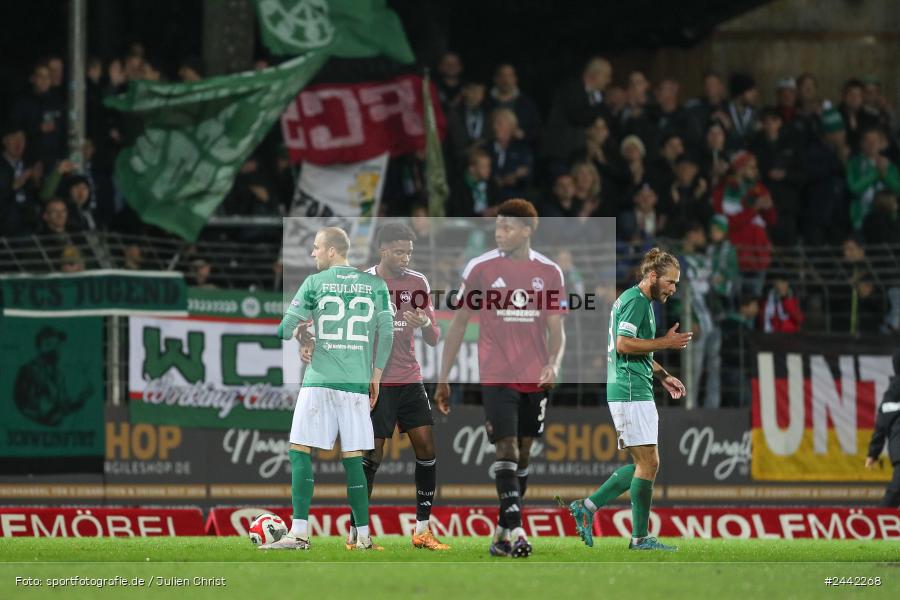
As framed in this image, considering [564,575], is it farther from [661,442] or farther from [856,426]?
[856,426]

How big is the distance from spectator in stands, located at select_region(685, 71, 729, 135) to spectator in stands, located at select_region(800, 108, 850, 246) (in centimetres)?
116

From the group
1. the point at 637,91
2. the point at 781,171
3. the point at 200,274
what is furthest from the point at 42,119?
the point at 781,171

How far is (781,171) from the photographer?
20719 millimetres

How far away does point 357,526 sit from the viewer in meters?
11.7

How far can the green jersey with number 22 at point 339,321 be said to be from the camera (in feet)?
37.3

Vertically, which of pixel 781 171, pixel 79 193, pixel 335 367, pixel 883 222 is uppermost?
pixel 781 171

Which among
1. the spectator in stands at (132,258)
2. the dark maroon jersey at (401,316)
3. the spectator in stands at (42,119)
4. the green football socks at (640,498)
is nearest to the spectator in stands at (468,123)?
the spectator in stands at (132,258)

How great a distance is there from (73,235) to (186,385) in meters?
1.89

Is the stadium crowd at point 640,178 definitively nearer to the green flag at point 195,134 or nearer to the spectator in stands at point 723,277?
the spectator in stands at point 723,277

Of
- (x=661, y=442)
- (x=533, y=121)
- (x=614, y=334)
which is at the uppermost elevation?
(x=533, y=121)

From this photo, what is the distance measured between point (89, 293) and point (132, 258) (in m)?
0.55

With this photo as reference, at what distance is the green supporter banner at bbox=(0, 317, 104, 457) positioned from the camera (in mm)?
17031

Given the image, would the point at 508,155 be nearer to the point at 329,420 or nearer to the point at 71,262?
the point at 71,262

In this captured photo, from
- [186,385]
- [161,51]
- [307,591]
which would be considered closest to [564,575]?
[307,591]
